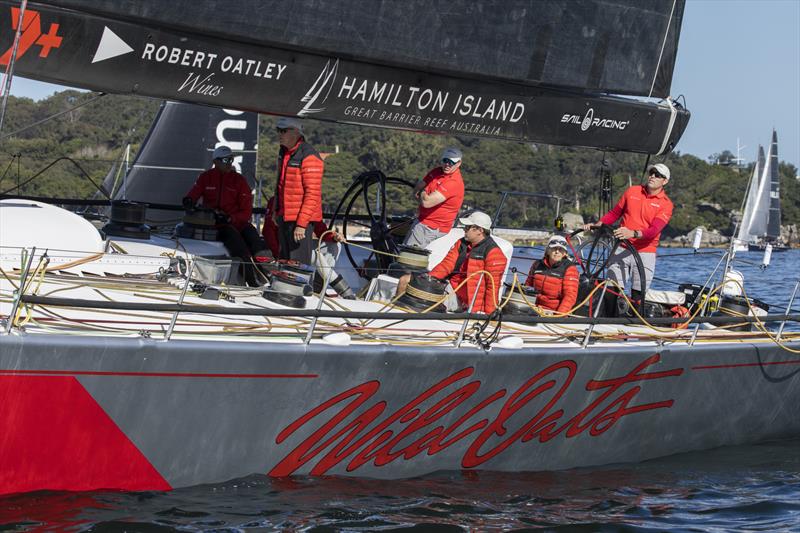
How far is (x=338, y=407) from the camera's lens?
18.1 ft

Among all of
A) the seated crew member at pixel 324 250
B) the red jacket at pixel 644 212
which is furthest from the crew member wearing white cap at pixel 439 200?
the red jacket at pixel 644 212

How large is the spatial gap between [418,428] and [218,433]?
3.56 ft

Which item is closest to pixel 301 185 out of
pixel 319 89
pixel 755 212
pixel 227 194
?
pixel 319 89

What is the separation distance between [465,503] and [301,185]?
2169 mm

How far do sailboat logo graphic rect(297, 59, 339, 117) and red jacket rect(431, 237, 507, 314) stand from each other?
1153 mm

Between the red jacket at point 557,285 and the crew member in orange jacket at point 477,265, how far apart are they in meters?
0.48

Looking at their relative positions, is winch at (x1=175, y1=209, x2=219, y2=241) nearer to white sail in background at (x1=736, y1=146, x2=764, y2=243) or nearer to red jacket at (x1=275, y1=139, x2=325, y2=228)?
red jacket at (x1=275, y1=139, x2=325, y2=228)

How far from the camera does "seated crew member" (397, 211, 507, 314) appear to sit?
6.32 meters

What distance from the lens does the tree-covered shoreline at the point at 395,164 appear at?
2181 cm

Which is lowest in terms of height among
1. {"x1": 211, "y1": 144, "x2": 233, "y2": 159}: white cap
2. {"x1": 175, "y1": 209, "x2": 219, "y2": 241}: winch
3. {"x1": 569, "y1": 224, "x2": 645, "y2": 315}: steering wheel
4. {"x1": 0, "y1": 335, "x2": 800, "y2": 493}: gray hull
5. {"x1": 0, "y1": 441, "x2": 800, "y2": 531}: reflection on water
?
{"x1": 0, "y1": 441, "x2": 800, "y2": 531}: reflection on water

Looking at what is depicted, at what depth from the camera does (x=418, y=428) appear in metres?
5.77

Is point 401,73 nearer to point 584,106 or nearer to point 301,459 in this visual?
point 584,106

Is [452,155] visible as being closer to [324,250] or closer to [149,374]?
[324,250]

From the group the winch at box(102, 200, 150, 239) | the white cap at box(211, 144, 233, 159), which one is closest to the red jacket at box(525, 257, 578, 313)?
the white cap at box(211, 144, 233, 159)
